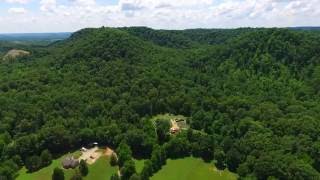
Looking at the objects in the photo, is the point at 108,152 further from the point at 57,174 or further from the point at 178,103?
the point at 178,103

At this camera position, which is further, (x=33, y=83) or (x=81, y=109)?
(x=33, y=83)

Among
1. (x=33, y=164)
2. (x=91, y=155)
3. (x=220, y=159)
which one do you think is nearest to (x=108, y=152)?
(x=91, y=155)

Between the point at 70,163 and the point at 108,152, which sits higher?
the point at 70,163

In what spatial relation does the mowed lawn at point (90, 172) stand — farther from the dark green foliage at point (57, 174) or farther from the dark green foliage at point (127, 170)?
the dark green foliage at point (127, 170)

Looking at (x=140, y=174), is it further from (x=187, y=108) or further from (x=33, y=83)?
(x=33, y=83)

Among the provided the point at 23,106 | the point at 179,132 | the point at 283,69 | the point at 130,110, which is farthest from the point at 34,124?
the point at 283,69

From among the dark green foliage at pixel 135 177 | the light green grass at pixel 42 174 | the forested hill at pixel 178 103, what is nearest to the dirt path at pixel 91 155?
the forested hill at pixel 178 103
